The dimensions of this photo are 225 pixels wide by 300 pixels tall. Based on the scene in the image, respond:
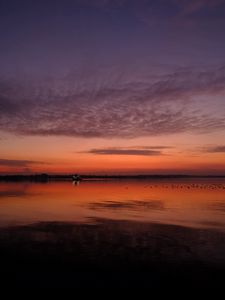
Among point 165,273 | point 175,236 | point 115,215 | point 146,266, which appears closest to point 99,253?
point 146,266

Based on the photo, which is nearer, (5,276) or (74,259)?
(5,276)

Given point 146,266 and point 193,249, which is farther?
point 193,249

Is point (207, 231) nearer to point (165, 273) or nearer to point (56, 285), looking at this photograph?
point (165, 273)

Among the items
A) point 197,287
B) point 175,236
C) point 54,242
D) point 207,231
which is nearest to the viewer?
point 197,287

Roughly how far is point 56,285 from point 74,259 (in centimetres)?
344

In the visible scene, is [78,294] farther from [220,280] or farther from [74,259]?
[220,280]

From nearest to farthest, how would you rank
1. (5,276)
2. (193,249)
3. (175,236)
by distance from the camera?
(5,276), (193,249), (175,236)

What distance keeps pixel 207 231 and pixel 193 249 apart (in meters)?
5.88

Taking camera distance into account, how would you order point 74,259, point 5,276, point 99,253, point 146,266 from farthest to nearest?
point 99,253 → point 74,259 → point 146,266 → point 5,276

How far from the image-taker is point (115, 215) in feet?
104

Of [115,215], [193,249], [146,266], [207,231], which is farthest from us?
[115,215]

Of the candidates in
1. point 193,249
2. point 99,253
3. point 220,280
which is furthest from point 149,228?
point 220,280

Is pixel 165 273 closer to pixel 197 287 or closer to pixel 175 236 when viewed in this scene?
pixel 197 287

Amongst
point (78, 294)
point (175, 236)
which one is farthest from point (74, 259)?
point (175, 236)
